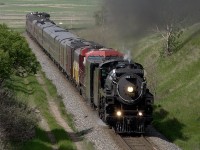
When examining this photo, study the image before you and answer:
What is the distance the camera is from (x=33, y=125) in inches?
993

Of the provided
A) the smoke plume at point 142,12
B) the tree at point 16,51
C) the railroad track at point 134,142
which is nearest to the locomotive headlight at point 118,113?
the railroad track at point 134,142

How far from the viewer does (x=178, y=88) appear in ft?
130

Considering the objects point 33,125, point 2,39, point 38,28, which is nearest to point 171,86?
point 2,39

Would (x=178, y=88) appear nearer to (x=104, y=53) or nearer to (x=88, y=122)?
(x=104, y=53)

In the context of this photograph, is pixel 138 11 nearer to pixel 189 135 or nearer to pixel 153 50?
pixel 189 135

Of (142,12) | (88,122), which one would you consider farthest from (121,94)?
(88,122)

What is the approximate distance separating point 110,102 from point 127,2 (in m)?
5.34

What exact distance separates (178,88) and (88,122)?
42.1ft

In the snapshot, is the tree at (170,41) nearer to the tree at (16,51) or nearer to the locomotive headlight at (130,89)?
the tree at (16,51)

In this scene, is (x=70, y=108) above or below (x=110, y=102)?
below

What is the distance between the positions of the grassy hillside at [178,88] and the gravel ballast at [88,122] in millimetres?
1648

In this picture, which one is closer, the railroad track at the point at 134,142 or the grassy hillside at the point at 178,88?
the railroad track at the point at 134,142

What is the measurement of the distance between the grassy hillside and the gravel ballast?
1.65m

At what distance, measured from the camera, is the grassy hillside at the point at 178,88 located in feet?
94.0
